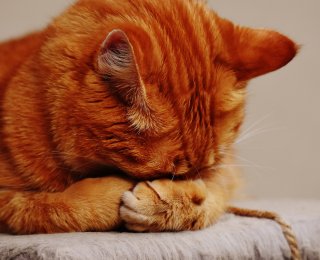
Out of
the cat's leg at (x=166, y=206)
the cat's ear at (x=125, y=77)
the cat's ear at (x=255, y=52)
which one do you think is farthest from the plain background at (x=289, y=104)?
the cat's ear at (x=125, y=77)

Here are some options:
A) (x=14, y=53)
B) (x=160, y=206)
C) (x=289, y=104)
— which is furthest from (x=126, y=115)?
(x=289, y=104)

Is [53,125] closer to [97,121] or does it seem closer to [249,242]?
[97,121]

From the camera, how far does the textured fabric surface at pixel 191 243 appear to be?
91cm

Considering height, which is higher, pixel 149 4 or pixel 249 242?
pixel 149 4

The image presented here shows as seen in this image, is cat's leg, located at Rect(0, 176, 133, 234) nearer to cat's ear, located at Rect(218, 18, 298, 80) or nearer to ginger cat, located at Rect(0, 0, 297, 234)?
ginger cat, located at Rect(0, 0, 297, 234)

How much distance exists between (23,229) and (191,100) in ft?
1.34

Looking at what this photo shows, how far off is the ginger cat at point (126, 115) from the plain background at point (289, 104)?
3.68 ft

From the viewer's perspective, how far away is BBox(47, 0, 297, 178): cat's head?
1.05m

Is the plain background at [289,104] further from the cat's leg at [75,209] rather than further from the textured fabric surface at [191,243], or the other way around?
the cat's leg at [75,209]

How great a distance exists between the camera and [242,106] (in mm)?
1264

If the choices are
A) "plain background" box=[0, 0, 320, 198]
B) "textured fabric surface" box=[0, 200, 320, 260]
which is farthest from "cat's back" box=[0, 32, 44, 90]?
"plain background" box=[0, 0, 320, 198]

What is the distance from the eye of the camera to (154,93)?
107 cm

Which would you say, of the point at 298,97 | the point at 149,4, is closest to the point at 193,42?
the point at 149,4

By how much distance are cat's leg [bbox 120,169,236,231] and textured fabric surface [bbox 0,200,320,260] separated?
23mm
